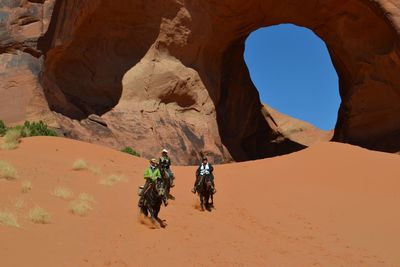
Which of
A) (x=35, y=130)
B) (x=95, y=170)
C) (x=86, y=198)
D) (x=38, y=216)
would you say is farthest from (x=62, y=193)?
(x=35, y=130)

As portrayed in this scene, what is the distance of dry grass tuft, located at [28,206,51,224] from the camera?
7.64 meters

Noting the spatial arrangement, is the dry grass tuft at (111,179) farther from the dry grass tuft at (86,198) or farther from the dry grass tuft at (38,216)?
the dry grass tuft at (38,216)

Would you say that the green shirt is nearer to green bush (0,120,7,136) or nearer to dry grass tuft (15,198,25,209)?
dry grass tuft (15,198,25,209)

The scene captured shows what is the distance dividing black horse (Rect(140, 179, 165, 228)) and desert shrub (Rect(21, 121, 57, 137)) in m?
8.60

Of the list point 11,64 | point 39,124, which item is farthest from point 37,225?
point 11,64

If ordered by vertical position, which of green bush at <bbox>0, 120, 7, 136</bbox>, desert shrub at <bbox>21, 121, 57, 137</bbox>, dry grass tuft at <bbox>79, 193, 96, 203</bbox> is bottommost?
desert shrub at <bbox>21, 121, 57, 137</bbox>

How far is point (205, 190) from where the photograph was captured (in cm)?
1191

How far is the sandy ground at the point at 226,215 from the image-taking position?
7.25 meters

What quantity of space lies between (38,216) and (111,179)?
5.10 m

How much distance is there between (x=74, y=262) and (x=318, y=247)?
14.3ft

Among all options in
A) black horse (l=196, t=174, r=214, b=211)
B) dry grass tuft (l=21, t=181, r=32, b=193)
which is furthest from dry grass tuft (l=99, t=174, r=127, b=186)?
dry grass tuft (l=21, t=181, r=32, b=193)

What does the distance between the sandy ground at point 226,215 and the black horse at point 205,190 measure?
307 millimetres

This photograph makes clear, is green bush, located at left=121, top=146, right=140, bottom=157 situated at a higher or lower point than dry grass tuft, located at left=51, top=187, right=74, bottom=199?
lower

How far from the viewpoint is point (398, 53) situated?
69.1 feet
